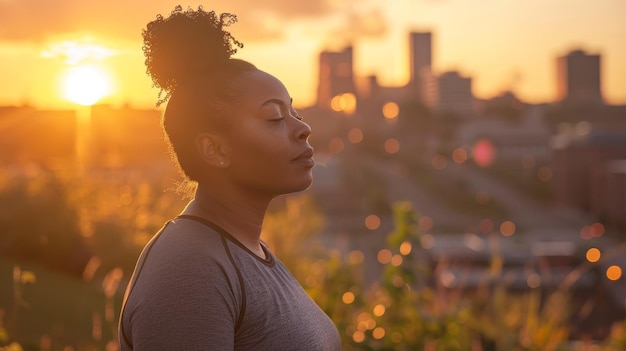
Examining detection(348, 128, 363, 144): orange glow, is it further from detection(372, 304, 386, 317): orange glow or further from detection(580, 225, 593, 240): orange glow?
detection(372, 304, 386, 317): orange glow

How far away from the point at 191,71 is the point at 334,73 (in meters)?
154

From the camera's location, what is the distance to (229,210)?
6.02ft

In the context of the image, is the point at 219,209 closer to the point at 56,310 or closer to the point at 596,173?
the point at 56,310

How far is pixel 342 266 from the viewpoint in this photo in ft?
19.7

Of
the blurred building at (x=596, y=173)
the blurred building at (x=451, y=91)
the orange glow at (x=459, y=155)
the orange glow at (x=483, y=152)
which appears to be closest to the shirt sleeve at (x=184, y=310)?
the blurred building at (x=596, y=173)

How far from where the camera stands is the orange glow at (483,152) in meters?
96.5

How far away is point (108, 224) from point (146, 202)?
1.19 m

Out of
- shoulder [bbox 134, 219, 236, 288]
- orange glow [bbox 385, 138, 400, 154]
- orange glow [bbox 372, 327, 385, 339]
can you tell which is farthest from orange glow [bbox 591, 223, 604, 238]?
shoulder [bbox 134, 219, 236, 288]

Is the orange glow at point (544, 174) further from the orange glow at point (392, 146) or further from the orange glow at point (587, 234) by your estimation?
the orange glow at point (587, 234)

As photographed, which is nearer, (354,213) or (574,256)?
(574,256)

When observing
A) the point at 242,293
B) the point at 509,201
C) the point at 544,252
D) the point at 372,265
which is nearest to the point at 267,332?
the point at 242,293

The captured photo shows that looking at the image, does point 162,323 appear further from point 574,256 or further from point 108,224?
point 574,256

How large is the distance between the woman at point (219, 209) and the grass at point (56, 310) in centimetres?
353

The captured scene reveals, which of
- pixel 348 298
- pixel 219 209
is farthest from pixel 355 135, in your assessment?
pixel 219 209
